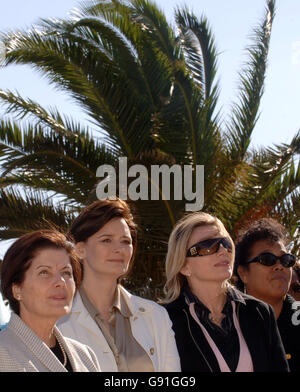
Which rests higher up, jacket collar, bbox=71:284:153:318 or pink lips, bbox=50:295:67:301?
pink lips, bbox=50:295:67:301

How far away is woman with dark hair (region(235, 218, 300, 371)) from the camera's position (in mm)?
4809

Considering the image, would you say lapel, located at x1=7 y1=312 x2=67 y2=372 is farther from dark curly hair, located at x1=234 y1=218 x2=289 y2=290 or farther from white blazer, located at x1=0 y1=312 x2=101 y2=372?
dark curly hair, located at x1=234 y1=218 x2=289 y2=290

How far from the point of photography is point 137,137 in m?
10.7

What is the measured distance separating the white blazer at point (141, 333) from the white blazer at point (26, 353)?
→ 61cm

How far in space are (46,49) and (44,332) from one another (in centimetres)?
810

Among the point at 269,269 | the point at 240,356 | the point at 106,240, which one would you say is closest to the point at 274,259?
the point at 269,269

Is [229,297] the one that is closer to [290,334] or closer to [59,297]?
[290,334]

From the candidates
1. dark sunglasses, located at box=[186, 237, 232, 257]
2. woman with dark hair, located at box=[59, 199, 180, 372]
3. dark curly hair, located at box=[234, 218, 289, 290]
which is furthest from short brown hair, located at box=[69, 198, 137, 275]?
dark curly hair, located at box=[234, 218, 289, 290]

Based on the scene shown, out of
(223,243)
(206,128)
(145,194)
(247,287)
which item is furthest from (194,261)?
(206,128)

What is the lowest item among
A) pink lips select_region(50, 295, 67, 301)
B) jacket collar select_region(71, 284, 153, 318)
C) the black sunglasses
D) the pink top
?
the pink top

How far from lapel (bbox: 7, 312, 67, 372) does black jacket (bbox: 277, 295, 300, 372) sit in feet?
6.34

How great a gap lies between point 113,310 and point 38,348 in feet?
3.81

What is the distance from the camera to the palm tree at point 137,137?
10.5 metres
